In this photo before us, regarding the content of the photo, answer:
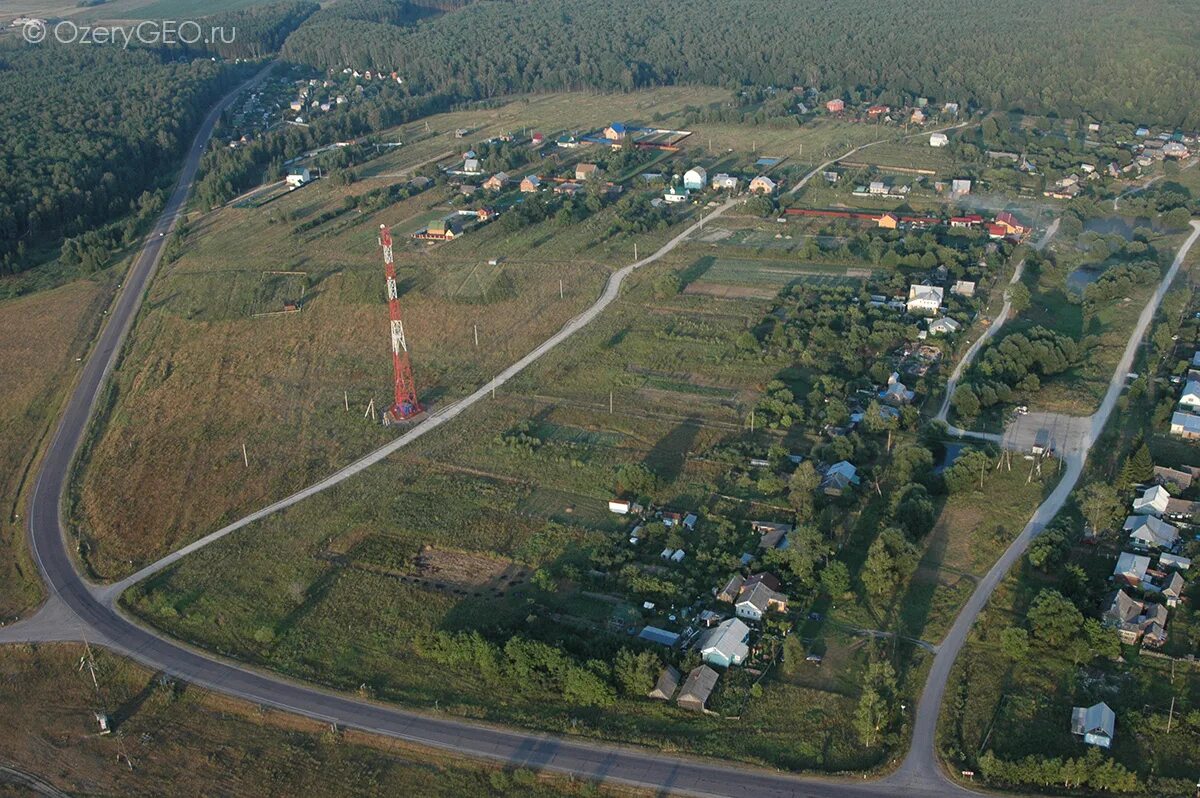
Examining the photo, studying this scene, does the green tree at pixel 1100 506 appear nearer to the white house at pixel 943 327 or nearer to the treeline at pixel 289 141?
A: the white house at pixel 943 327

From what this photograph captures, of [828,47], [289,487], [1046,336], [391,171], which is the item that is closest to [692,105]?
[828,47]

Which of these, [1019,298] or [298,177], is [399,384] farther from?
[298,177]

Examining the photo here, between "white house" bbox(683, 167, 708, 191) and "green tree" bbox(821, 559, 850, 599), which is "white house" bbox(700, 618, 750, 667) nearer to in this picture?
"green tree" bbox(821, 559, 850, 599)

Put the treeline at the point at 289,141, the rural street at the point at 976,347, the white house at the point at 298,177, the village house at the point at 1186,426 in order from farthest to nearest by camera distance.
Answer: the white house at the point at 298,177 < the treeline at the point at 289,141 < the rural street at the point at 976,347 < the village house at the point at 1186,426

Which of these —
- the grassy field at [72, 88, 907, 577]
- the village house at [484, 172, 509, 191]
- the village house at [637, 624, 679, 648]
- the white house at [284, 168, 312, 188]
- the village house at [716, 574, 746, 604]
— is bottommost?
the village house at [637, 624, 679, 648]

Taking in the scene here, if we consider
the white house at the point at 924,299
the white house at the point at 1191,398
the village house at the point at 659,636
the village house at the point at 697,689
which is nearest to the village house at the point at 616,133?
the white house at the point at 924,299

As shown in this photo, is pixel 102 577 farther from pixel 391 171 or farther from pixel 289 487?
pixel 391 171

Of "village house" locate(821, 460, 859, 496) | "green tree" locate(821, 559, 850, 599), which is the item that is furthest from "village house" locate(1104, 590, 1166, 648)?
"village house" locate(821, 460, 859, 496)
